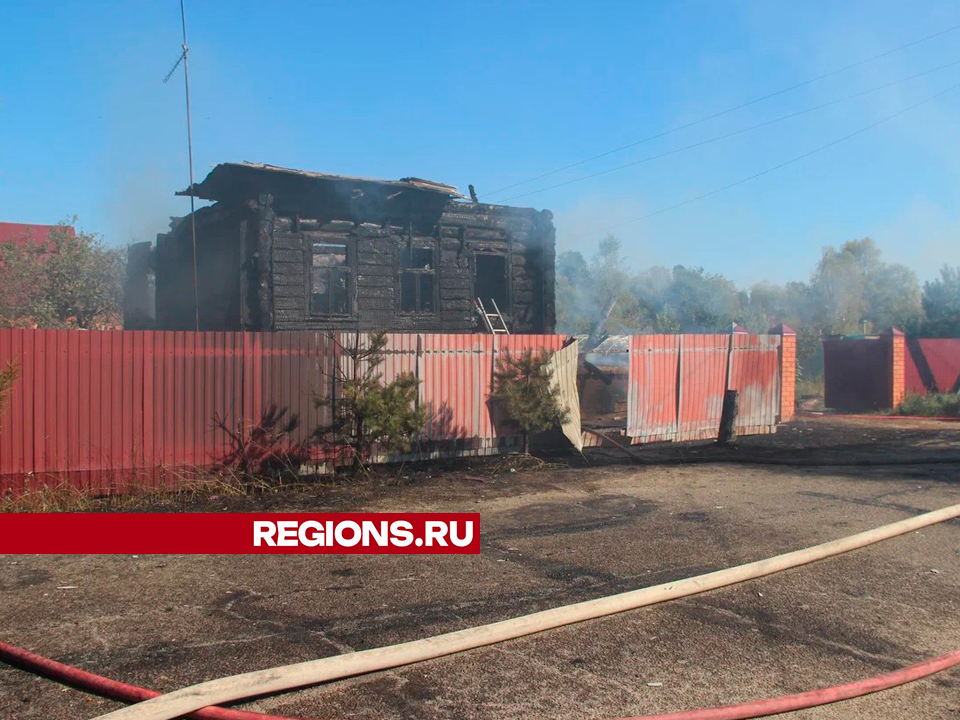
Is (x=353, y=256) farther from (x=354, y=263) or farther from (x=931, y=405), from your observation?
(x=931, y=405)

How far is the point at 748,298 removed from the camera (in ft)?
264

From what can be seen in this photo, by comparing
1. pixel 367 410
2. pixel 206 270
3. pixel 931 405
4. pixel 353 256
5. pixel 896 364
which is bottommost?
pixel 931 405

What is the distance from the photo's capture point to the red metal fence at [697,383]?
40.9 feet

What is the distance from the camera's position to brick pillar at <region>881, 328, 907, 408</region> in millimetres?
20219

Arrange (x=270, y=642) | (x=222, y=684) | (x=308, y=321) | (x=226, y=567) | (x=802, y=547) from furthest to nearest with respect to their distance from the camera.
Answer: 1. (x=308, y=321)
2. (x=802, y=547)
3. (x=226, y=567)
4. (x=270, y=642)
5. (x=222, y=684)

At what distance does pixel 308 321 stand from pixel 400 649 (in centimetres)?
1186

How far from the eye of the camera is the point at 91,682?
12.0 ft

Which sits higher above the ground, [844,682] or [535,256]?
[535,256]

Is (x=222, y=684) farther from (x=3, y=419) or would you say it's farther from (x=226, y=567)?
(x=3, y=419)

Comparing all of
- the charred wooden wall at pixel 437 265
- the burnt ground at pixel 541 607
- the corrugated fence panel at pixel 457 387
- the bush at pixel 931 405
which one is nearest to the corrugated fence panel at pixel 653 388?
the corrugated fence panel at pixel 457 387

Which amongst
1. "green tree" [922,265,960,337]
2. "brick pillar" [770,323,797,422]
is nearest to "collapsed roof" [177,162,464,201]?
"brick pillar" [770,323,797,422]


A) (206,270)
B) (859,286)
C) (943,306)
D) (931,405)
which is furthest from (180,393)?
(859,286)

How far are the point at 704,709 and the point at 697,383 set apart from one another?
1012cm

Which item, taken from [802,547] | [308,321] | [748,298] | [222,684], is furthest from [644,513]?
[748,298]
